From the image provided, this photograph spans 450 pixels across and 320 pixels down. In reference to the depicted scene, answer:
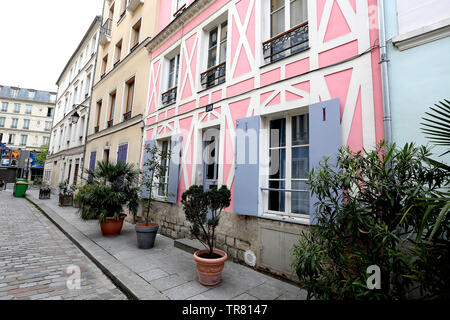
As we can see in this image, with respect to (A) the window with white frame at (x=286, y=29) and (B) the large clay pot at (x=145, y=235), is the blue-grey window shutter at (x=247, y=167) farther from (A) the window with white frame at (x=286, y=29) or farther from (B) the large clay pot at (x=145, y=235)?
(B) the large clay pot at (x=145, y=235)

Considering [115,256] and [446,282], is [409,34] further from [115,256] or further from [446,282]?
[115,256]

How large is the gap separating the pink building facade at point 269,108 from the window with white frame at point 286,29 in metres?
0.02

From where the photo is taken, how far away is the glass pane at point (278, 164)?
3779mm

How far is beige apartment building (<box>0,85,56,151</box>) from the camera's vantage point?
107ft

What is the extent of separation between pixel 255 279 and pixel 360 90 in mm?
3086

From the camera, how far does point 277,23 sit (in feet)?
14.1

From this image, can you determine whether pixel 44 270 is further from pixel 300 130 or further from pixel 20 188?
pixel 20 188

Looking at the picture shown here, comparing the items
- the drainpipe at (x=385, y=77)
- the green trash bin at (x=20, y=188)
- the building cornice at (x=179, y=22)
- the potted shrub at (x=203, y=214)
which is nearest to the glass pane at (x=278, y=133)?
the potted shrub at (x=203, y=214)

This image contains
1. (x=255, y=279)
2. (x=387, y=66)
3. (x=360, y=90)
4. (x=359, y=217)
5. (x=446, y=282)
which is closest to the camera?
(x=446, y=282)

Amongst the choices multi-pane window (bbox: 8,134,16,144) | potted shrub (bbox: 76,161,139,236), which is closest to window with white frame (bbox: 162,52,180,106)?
potted shrub (bbox: 76,161,139,236)

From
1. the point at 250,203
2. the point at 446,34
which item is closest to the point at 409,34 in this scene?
the point at 446,34

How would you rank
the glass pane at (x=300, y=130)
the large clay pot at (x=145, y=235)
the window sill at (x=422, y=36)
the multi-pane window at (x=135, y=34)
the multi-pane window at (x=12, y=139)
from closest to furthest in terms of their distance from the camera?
the window sill at (x=422, y=36)
the glass pane at (x=300, y=130)
the large clay pot at (x=145, y=235)
the multi-pane window at (x=135, y=34)
the multi-pane window at (x=12, y=139)

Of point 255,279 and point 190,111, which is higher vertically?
point 190,111

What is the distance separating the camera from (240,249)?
13.1 ft
